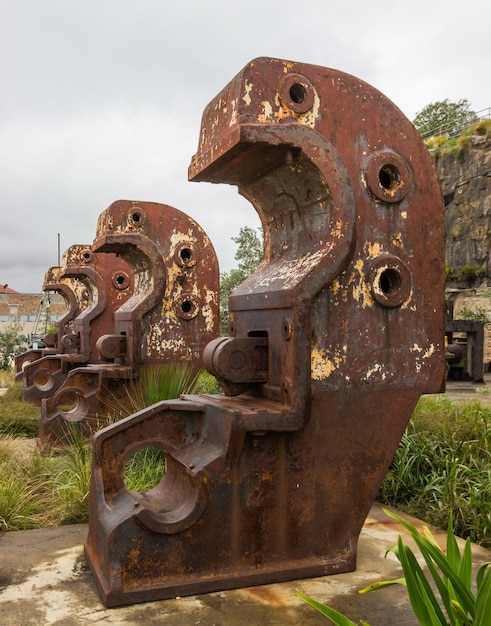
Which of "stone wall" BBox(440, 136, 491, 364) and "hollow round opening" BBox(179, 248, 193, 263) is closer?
"hollow round opening" BBox(179, 248, 193, 263)

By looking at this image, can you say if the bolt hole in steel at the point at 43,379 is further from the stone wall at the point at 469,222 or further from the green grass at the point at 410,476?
the stone wall at the point at 469,222

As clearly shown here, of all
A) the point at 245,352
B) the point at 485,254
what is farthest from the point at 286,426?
the point at 485,254

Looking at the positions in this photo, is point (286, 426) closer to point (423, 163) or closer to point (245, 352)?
point (245, 352)

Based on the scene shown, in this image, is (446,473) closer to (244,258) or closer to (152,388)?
(152,388)

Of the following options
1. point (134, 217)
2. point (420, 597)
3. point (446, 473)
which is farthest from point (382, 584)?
point (134, 217)

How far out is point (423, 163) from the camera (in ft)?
11.5

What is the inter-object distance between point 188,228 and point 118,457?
437cm

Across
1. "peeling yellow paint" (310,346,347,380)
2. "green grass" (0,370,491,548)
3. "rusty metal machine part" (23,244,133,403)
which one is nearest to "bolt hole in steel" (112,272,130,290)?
"rusty metal machine part" (23,244,133,403)

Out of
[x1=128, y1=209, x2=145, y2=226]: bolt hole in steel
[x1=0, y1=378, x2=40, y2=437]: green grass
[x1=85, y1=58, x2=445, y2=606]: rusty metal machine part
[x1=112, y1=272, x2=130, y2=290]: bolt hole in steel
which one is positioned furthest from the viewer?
[x1=112, y1=272, x2=130, y2=290]: bolt hole in steel

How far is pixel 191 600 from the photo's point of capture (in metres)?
2.97

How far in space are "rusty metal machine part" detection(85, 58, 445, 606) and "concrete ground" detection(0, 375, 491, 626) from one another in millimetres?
99

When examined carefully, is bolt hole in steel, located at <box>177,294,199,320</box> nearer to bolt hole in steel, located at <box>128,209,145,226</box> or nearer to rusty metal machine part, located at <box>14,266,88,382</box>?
bolt hole in steel, located at <box>128,209,145,226</box>

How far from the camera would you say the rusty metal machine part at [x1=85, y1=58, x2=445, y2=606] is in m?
3.10

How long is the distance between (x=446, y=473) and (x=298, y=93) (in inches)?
110
